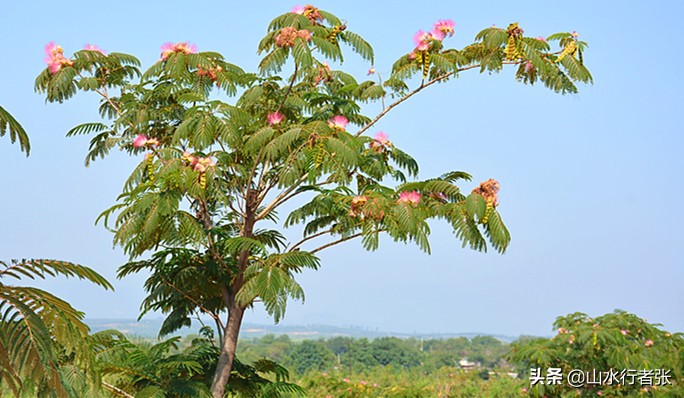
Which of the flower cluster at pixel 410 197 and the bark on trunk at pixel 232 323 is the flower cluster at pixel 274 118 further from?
the flower cluster at pixel 410 197

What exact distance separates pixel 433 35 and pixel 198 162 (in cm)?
204

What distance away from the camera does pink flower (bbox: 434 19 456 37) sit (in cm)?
565

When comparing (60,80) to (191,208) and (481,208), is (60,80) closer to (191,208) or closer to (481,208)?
(191,208)

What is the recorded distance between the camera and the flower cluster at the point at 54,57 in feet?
19.0

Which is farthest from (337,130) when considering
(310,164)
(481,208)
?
(481,208)

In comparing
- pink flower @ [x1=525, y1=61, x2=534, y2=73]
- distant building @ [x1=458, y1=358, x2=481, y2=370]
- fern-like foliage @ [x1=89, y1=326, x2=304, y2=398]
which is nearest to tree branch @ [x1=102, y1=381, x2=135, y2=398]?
fern-like foliage @ [x1=89, y1=326, x2=304, y2=398]

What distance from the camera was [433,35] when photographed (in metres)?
5.63

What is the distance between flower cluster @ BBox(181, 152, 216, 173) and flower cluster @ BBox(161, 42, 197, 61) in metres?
0.90

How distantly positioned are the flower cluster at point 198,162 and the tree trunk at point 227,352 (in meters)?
1.11

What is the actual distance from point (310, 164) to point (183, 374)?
7.21 ft

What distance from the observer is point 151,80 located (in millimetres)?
6000

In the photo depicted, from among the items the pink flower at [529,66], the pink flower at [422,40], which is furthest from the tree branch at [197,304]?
the pink flower at [529,66]

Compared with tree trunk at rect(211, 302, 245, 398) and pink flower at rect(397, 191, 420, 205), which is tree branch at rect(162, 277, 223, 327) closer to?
tree trunk at rect(211, 302, 245, 398)

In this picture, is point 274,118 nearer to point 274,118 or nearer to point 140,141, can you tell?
point 274,118
